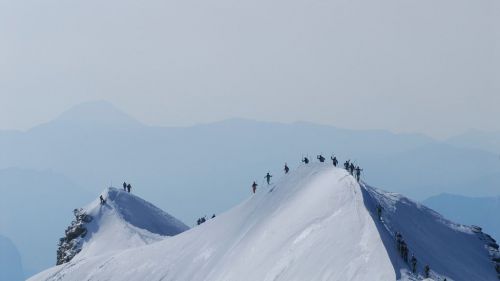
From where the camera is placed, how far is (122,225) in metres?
112

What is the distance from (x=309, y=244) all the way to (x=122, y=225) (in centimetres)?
5943

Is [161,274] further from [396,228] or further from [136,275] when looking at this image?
[396,228]

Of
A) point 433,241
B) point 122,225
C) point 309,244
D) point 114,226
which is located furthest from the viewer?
point 114,226

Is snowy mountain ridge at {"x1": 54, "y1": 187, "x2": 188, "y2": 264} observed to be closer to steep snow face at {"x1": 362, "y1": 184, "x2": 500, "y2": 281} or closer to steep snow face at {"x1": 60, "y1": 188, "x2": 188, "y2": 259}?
steep snow face at {"x1": 60, "y1": 188, "x2": 188, "y2": 259}

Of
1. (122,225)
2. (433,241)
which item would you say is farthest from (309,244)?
(122,225)

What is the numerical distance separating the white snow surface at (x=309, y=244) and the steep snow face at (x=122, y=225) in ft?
42.5

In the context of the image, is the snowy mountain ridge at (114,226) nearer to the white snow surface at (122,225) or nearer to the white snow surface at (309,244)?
the white snow surface at (122,225)

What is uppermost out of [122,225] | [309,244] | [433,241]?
[122,225]

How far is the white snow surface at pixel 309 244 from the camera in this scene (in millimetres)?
52969

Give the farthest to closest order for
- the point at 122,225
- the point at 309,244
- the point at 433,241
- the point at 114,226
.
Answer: the point at 114,226
the point at 122,225
the point at 433,241
the point at 309,244

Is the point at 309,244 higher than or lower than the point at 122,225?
lower

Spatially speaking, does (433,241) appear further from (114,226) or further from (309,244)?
(114,226)

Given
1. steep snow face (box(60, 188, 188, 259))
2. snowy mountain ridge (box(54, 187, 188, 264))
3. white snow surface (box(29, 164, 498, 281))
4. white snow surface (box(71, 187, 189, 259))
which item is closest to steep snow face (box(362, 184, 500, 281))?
white snow surface (box(29, 164, 498, 281))

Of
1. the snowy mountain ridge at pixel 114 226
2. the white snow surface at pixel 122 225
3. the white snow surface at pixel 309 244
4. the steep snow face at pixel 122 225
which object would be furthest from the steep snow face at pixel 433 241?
the snowy mountain ridge at pixel 114 226
